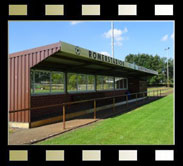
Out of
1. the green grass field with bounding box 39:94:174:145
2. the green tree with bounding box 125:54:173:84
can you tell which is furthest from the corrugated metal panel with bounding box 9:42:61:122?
the green tree with bounding box 125:54:173:84

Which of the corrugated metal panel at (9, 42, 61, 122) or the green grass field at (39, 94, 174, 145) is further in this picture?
the corrugated metal panel at (9, 42, 61, 122)

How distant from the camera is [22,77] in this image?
7812mm

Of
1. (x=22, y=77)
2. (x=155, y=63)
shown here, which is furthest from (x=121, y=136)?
(x=155, y=63)

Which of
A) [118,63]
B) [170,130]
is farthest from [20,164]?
[118,63]

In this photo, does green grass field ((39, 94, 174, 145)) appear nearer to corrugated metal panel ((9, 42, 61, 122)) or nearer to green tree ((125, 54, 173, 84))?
corrugated metal panel ((9, 42, 61, 122))

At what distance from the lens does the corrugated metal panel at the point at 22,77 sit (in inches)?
296

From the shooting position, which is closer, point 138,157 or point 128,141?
point 138,157

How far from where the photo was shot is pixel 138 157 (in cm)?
302

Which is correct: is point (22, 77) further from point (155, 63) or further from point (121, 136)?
point (155, 63)

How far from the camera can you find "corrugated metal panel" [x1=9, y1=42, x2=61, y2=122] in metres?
7.51

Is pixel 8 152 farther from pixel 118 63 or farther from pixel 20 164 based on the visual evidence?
pixel 118 63

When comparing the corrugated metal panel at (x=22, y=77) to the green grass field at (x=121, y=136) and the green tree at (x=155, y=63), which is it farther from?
the green tree at (x=155, y=63)
